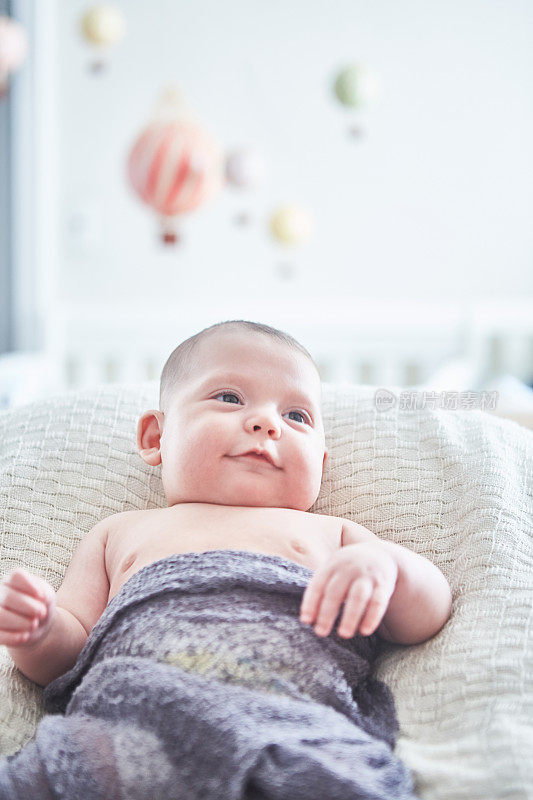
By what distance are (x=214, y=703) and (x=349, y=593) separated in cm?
14

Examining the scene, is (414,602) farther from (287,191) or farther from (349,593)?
(287,191)

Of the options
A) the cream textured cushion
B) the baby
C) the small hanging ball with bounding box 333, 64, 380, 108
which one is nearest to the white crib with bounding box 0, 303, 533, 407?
the small hanging ball with bounding box 333, 64, 380, 108

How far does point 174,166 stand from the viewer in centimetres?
218

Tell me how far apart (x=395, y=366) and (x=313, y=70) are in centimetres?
89

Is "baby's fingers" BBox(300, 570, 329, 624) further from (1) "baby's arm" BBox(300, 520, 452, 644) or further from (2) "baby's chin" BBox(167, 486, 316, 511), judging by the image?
(2) "baby's chin" BBox(167, 486, 316, 511)

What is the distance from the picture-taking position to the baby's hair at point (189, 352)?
1074mm

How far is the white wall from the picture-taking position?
2625 mm

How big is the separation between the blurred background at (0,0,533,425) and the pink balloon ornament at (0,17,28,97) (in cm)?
12

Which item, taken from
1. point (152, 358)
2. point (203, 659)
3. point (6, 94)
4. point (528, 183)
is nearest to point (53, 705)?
point (203, 659)

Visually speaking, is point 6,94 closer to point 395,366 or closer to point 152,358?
point 152,358

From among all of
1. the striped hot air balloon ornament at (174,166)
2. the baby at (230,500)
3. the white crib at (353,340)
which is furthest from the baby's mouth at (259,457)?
the white crib at (353,340)

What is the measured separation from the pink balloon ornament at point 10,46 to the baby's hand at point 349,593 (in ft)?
6.33

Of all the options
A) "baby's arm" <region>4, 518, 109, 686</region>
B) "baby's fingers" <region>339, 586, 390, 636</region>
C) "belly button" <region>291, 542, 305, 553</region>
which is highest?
"baby's fingers" <region>339, 586, 390, 636</region>

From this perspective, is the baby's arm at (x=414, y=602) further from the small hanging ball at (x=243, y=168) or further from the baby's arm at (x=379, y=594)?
the small hanging ball at (x=243, y=168)
